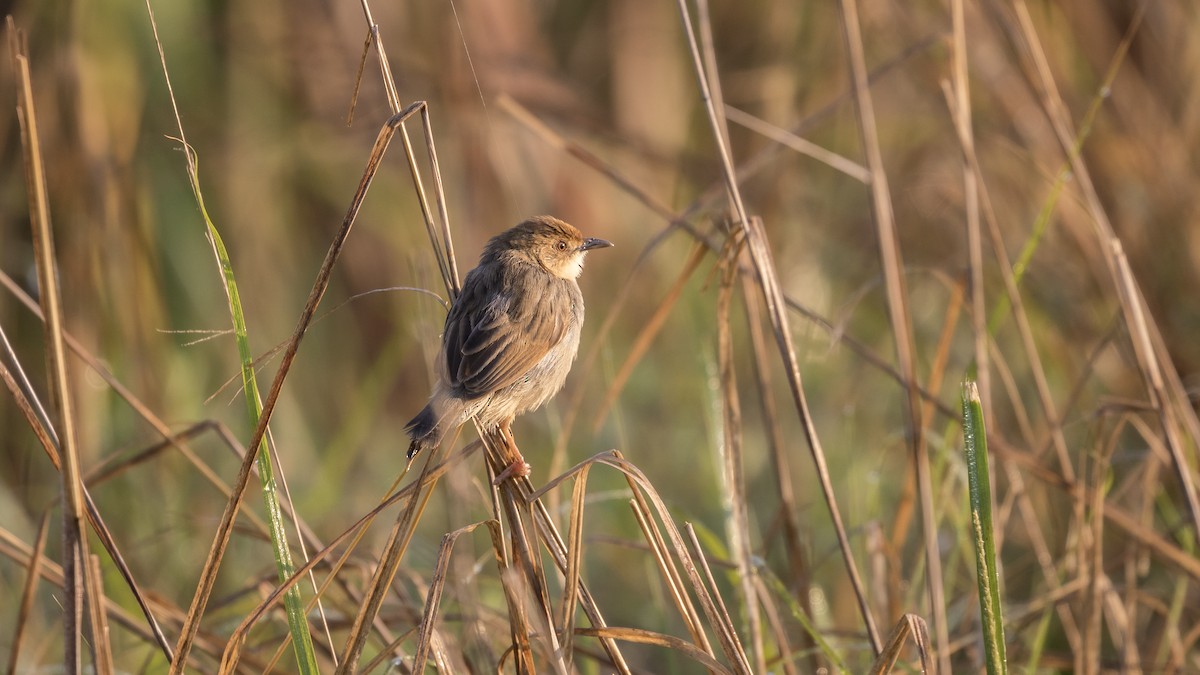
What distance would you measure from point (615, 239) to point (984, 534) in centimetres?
557

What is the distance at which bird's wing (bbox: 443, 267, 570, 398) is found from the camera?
302 centimetres

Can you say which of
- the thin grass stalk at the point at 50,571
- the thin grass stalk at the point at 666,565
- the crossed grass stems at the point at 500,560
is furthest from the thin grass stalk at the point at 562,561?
the thin grass stalk at the point at 50,571

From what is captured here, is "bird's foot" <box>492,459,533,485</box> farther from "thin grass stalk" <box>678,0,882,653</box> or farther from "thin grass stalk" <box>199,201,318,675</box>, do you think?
"thin grass stalk" <box>678,0,882,653</box>

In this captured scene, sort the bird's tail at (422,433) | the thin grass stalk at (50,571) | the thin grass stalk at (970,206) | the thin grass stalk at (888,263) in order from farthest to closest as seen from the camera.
→ the thin grass stalk at (970,206), the thin grass stalk at (888,263), the bird's tail at (422,433), the thin grass stalk at (50,571)

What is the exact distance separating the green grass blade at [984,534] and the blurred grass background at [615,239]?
1062 millimetres

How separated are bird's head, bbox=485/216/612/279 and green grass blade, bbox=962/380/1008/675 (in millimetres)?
1773

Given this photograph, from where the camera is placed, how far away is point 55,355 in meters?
1.61

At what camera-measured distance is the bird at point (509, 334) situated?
9.41 feet

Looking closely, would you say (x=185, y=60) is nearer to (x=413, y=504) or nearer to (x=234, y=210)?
(x=234, y=210)

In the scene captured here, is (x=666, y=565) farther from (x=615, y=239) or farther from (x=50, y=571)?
(x=615, y=239)

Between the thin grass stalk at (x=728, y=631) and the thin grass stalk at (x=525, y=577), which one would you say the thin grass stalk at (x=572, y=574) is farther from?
the thin grass stalk at (x=728, y=631)

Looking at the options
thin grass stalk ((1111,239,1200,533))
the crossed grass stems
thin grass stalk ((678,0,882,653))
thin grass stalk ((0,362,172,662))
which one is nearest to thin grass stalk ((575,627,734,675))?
the crossed grass stems

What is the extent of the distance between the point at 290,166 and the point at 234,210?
53cm

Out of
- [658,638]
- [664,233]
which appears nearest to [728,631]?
[658,638]
